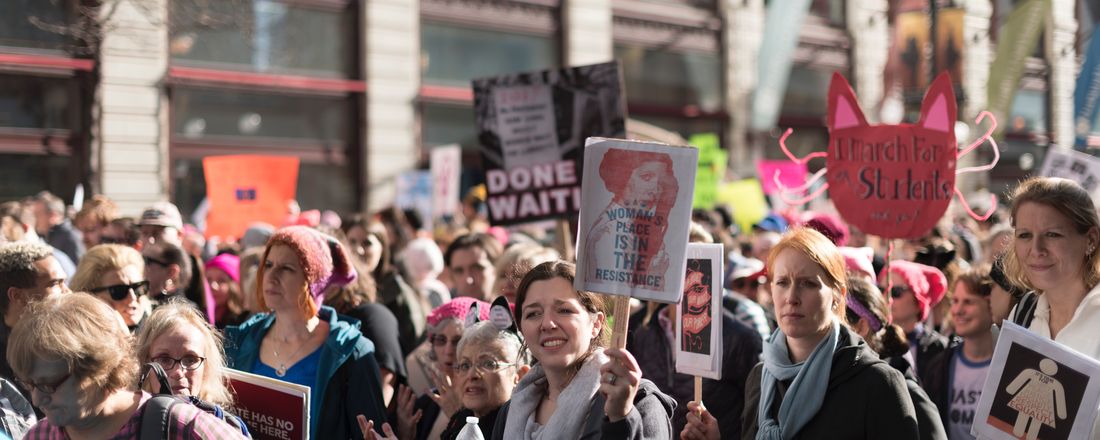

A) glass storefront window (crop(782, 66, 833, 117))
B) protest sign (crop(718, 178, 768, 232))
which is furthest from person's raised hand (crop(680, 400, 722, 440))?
glass storefront window (crop(782, 66, 833, 117))

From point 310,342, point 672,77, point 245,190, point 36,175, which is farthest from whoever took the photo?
point 672,77

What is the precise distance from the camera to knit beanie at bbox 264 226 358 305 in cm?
481

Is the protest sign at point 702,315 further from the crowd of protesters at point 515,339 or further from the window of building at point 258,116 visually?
the window of building at point 258,116

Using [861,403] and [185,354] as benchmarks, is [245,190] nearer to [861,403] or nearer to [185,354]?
[185,354]

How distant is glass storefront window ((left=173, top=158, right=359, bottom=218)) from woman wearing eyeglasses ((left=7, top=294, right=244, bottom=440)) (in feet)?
46.1

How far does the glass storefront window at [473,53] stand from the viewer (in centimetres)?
1923

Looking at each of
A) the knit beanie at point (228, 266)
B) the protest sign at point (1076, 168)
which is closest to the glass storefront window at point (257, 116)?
the knit beanie at point (228, 266)

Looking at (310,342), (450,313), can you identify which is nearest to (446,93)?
(450,313)

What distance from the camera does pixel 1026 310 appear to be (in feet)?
13.9

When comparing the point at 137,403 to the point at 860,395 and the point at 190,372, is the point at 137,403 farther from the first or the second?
the point at 860,395

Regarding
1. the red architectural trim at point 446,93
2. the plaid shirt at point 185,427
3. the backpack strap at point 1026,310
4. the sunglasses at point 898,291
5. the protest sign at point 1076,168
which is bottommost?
the plaid shirt at point 185,427

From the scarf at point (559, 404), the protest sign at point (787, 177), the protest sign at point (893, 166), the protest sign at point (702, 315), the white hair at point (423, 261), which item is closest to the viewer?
the scarf at point (559, 404)

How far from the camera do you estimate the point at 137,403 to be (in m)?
2.96

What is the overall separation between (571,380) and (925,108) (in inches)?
128
